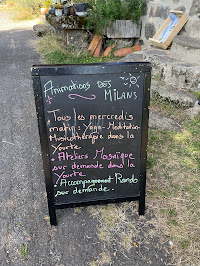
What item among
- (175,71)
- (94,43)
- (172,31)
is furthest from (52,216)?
(94,43)

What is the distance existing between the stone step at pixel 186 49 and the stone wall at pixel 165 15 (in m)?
0.19

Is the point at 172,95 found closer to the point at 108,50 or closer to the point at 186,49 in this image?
the point at 186,49

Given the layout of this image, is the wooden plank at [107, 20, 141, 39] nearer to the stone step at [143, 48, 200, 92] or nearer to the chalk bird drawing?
the stone step at [143, 48, 200, 92]

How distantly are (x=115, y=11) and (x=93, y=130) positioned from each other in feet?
15.7

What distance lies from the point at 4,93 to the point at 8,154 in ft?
6.91

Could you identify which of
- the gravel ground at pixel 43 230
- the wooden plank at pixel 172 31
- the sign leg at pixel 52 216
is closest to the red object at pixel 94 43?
the wooden plank at pixel 172 31

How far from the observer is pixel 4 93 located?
5.20 meters

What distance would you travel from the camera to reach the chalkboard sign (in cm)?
203

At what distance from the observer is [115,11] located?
6129 mm

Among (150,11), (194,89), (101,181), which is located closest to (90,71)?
(101,181)

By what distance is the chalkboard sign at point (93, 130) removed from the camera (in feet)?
6.64

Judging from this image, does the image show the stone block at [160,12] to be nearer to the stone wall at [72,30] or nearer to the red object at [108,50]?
the red object at [108,50]

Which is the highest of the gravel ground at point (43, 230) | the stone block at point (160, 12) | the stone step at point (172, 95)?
the stone block at point (160, 12)

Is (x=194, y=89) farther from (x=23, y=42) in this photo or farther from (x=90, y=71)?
(x=23, y=42)
